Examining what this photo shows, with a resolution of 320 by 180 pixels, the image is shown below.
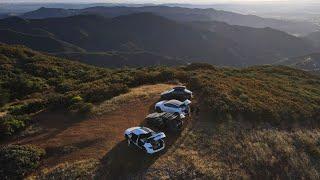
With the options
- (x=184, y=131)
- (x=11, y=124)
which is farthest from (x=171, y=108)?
(x=11, y=124)

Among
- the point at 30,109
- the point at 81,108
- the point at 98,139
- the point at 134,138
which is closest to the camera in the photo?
the point at 134,138

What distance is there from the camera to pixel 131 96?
108 ft

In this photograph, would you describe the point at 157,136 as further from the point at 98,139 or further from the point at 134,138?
the point at 98,139

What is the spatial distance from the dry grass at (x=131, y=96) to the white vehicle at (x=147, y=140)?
Answer: 6619 millimetres

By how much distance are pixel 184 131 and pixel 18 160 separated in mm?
10987

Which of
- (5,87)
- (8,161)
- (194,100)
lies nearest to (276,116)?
(194,100)

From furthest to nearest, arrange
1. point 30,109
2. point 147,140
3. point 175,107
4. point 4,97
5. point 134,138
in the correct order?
point 4,97
point 30,109
point 175,107
point 134,138
point 147,140

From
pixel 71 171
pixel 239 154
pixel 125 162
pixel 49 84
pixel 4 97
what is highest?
pixel 125 162

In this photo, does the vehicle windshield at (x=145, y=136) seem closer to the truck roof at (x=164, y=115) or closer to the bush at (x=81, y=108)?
the truck roof at (x=164, y=115)

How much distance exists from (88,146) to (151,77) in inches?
644

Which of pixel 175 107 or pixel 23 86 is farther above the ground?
pixel 175 107

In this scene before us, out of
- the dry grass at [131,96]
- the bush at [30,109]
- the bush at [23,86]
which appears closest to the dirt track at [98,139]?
the dry grass at [131,96]

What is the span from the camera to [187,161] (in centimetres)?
2317

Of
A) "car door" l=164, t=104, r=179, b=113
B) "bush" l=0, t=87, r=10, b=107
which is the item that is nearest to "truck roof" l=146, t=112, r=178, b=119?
"car door" l=164, t=104, r=179, b=113
